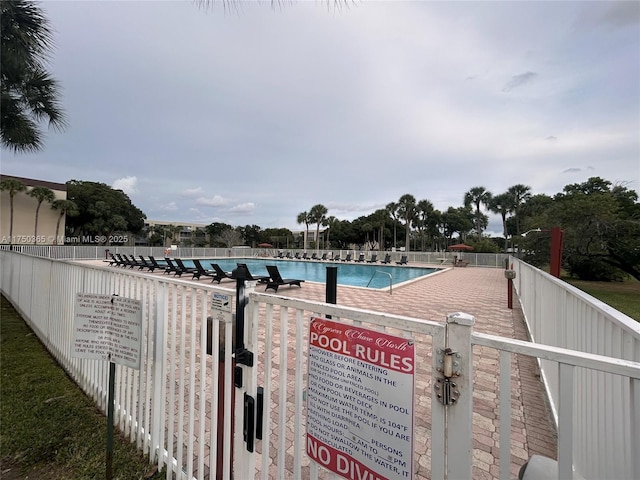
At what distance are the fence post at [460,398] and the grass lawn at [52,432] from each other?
2.19 m

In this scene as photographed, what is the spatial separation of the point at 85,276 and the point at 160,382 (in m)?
1.96

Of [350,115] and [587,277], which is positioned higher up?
[350,115]

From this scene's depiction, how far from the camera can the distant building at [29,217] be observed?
36.4 meters

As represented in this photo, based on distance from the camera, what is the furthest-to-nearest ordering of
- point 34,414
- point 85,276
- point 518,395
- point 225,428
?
point 85,276, point 518,395, point 34,414, point 225,428

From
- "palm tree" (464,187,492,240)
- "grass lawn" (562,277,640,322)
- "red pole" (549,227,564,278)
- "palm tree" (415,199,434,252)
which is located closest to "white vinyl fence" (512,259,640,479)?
"red pole" (549,227,564,278)

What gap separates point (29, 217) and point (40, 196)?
365 centimetres

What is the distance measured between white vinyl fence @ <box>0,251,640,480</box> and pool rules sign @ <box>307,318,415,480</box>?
7 centimetres

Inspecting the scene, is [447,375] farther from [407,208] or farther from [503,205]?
[503,205]

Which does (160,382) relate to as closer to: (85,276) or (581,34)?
(85,276)

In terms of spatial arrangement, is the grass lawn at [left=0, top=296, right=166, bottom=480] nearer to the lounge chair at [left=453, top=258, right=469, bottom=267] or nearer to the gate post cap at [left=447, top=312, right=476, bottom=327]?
the gate post cap at [left=447, top=312, right=476, bottom=327]

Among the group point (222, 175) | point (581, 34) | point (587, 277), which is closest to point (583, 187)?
point (587, 277)

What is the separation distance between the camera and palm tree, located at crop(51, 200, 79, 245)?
1566 inches

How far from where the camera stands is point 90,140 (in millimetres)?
15305

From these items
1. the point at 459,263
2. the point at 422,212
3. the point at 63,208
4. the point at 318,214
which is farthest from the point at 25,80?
the point at 422,212
